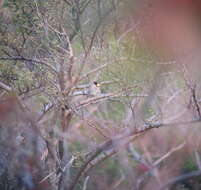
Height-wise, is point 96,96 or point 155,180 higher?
point 96,96

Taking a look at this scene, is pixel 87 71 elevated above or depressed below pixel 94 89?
above

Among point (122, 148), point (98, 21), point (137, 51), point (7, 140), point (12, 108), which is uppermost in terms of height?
point (98, 21)

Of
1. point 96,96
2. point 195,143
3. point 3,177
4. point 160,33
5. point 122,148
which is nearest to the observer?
point 122,148

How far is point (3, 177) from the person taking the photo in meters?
4.05

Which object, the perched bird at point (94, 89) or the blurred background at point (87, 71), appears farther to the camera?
the perched bird at point (94, 89)

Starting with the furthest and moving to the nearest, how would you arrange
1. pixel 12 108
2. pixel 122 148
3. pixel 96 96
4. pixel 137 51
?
1. pixel 96 96
2. pixel 137 51
3. pixel 12 108
4. pixel 122 148

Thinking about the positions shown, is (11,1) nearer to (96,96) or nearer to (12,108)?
(96,96)

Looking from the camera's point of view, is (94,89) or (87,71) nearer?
(87,71)

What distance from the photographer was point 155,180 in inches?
161

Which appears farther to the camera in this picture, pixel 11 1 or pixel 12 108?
pixel 11 1

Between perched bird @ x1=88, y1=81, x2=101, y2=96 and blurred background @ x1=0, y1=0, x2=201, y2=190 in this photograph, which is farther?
perched bird @ x1=88, y1=81, x2=101, y2=96

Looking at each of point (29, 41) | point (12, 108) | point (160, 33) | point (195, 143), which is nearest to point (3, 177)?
point (12, 108)

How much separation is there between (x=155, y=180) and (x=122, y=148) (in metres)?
0.99

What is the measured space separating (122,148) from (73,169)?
2244 millimetres
